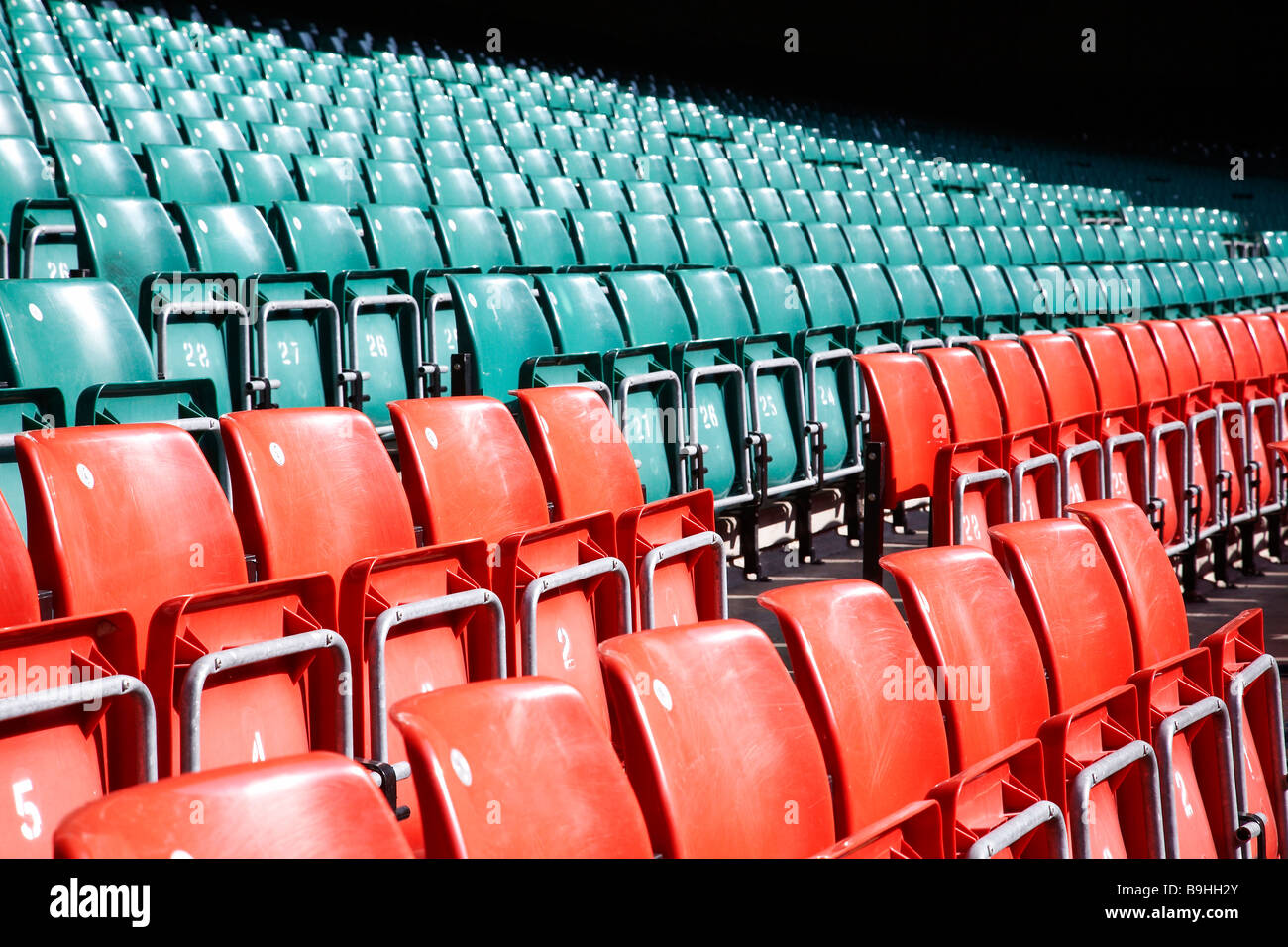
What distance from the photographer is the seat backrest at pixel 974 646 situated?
74 cm

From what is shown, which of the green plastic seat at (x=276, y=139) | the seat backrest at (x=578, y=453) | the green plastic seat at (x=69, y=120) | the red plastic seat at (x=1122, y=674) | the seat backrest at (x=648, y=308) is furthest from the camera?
the green plastic seat at (x=276, y=139)

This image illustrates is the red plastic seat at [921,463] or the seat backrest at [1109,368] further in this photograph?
the seat backrest at [1109,368]

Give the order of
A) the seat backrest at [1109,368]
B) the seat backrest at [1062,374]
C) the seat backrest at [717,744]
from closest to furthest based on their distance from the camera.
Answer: the seat backrest at [717,744]
the seat backrest at [1062,374]
the seat backrest at [1109,368]

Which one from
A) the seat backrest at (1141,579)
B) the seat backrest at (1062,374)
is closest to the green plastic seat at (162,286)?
the seat backrest at (1141,579)

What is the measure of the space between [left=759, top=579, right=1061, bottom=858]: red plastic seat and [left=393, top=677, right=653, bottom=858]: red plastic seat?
0.17 m

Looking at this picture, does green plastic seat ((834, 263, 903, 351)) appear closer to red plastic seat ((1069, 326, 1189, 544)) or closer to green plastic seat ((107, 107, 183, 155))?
red plastic seat ((1069, 326, 1189, 544))

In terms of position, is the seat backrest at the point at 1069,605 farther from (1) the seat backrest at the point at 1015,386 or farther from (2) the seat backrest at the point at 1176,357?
(2) the seat backrest at the point at 1176,357

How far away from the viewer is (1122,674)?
0.89m

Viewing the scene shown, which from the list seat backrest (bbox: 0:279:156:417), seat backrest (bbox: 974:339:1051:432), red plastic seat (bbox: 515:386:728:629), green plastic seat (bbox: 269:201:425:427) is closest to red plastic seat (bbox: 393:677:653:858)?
red plastic seat (bbox: 515:386:728:629)

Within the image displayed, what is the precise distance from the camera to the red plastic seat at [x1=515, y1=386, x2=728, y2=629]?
939 millimetres

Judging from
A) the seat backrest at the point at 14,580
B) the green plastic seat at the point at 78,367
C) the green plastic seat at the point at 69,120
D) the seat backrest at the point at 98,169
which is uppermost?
the green plastic seat at the point at 69,120

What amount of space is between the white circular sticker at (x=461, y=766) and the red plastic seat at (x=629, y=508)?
1.47 ft
